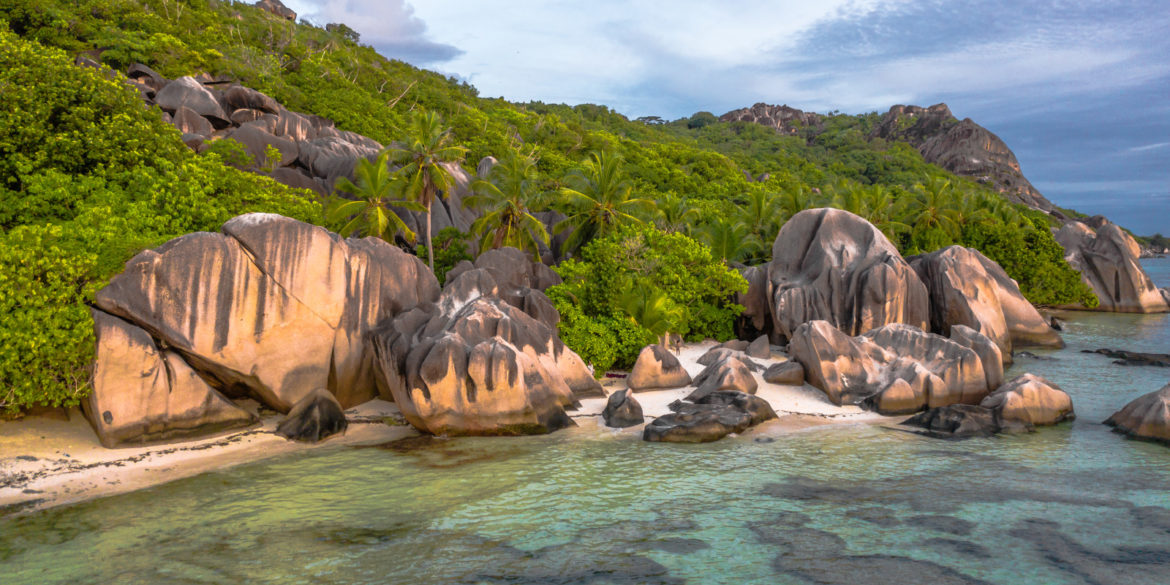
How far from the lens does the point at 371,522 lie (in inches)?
444

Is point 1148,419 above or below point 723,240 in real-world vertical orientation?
below

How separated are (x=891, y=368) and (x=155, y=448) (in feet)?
60.9

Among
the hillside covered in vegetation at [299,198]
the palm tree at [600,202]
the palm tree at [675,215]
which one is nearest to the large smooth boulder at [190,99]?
the hillside covered in vegetation at [299,198]

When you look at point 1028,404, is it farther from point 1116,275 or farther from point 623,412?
point 1116,275

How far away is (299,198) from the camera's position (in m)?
26.4

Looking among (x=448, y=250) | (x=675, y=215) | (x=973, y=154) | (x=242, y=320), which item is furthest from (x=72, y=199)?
(x=973, y=154)

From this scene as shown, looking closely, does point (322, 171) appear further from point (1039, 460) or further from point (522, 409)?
point (1039, 460)

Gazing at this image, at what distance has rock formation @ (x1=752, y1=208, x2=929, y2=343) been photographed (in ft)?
82.6

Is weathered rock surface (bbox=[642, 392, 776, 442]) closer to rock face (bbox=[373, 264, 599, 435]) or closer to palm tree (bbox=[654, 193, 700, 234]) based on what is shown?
rock face (bbox=[373, 264, 599, 435])

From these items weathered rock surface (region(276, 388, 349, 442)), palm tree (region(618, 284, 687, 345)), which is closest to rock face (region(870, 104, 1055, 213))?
palm tree (region(618, 284, 687, 345))

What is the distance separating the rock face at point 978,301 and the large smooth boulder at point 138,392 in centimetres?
2579

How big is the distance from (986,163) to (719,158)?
49.3m

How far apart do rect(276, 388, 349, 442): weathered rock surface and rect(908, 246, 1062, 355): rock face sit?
2272 centimetres

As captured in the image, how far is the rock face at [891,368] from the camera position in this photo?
17656mm
